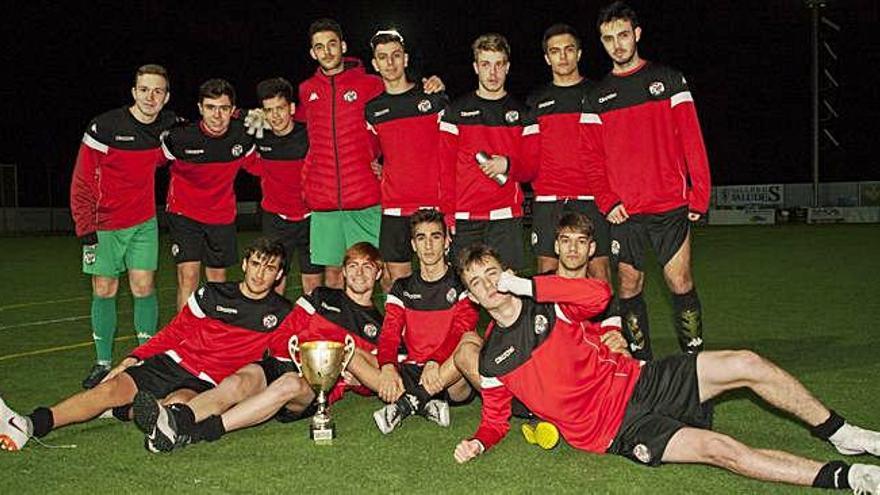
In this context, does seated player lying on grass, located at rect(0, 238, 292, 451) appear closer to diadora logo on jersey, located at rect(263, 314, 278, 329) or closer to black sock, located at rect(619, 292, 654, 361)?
diadora logo on jersey, located at rect(263, 314, 278, 329)

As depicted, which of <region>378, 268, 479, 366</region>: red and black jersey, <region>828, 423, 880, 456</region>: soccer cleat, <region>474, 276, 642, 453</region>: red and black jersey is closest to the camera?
<region>828, 423, 880, 456</region>: soccer cleat

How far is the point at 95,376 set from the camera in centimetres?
691

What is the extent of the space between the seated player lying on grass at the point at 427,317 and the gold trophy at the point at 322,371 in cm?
55

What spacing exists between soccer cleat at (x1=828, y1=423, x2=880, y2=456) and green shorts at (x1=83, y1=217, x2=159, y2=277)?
16.9 ft

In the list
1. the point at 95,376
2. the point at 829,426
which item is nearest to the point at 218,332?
the point at 95,376

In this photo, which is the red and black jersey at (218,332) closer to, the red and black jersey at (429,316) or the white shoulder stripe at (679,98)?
the red and black jersey at (429,316)

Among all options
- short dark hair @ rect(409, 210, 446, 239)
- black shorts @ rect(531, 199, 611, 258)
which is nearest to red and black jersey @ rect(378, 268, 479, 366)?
short dark hair @ rect(409, 210, 446, 239)

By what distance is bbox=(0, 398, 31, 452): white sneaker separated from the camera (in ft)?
16.5

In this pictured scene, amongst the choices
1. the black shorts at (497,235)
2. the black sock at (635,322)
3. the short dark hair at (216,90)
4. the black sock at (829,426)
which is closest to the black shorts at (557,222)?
the black shorts at (497,235)

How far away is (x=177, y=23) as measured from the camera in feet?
140

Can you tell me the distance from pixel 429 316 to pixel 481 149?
1392mm

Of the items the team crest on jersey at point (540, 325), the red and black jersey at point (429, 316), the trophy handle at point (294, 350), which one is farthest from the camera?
the red and black jersey at point (429, 316)

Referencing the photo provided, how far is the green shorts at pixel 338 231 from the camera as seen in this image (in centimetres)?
738

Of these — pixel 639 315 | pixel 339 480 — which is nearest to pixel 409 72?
pixel 639 315
